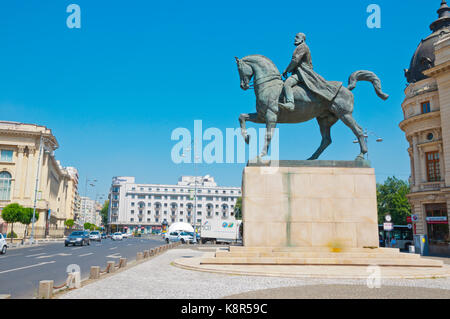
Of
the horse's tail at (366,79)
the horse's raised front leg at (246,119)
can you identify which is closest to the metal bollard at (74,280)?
the horse's raised front leg at (246,119)

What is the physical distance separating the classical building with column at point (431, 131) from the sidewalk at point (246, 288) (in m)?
26.5

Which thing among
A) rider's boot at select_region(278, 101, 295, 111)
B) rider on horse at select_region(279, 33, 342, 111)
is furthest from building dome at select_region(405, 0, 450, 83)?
rider's boot at select_region(278, 101, 295, 111)

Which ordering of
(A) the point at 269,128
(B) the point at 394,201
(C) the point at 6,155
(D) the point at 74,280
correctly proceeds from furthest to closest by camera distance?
(B) the point at 394,201
(C) the point at 6,155
(A) the point at 269,128
(D) the point at 74,280

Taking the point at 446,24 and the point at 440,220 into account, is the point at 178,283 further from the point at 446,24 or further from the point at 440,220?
the point at 446,24

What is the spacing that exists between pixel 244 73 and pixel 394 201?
204ft

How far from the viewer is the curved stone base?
984 cm

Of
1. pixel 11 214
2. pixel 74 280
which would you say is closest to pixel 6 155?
pixel 11 214

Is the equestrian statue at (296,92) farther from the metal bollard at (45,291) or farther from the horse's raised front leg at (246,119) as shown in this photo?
the metal bollard at (45,291)

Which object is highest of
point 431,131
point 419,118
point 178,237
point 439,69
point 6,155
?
point 439,69

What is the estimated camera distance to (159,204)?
13950 cm

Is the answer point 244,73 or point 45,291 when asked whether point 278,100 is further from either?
point 45,291

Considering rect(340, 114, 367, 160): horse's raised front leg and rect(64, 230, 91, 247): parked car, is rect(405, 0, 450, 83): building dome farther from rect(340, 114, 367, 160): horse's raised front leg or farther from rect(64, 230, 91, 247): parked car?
rect(64, 230, 91, 247): parked car

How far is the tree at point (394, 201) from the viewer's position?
216 ft
